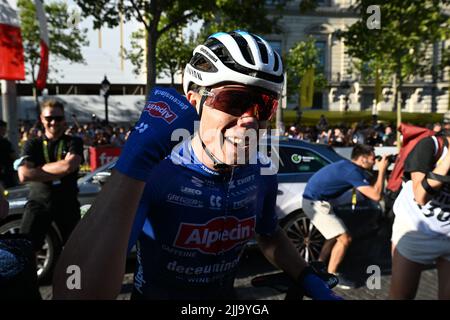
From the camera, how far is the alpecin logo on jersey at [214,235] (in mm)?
1789

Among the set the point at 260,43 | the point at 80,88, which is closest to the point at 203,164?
the point at 260,43

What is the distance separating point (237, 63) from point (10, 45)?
24.3ft

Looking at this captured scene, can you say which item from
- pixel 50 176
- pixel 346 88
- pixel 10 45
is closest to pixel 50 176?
pixel 50 176

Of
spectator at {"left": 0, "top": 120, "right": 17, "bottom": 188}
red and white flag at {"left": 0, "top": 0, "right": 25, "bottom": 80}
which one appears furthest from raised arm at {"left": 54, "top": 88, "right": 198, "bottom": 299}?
red and white flag at {"left": 0, "top": 0, "right": 25, "bottom": 80}

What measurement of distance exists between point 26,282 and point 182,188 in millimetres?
772

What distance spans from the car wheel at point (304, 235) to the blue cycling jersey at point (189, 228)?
13.2 feet

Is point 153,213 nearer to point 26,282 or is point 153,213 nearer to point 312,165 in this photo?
point 26,282

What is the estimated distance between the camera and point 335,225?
5316 millimetres

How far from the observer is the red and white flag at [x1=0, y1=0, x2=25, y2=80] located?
7.71 metres

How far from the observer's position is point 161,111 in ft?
4.38

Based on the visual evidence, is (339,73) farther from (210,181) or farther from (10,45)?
(210,181)

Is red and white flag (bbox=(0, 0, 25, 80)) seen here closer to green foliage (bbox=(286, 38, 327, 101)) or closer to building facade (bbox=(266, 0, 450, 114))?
green foliage (bbox=(286, 38, 327, 101))

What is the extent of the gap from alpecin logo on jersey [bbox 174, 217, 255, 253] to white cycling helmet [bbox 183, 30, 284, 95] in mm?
592

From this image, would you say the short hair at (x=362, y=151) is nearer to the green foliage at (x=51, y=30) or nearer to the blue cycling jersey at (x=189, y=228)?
the blue cycling jersey at (x=189, y=228)
